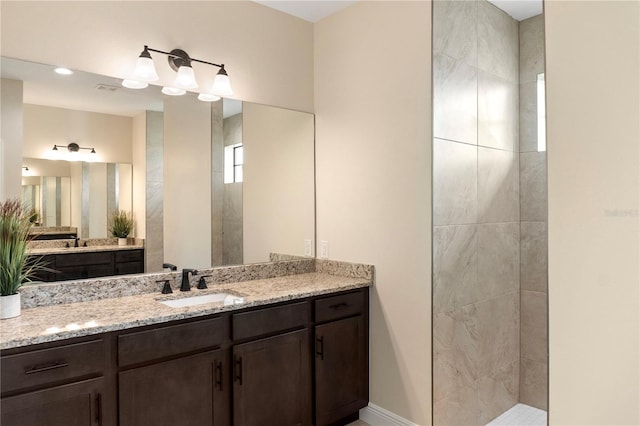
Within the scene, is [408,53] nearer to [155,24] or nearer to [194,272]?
[155,24]

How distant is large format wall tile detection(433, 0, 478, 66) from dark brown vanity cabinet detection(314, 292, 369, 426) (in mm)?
1646

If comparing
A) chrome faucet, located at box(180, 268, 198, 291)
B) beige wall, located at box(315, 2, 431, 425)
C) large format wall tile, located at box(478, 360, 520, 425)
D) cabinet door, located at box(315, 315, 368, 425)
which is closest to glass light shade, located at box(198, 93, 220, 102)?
beige wall, located at box(315, 2, 431, 425)

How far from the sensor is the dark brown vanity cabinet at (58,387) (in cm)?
156

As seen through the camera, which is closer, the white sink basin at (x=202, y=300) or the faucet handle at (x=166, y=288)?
the white sink basin at (x=202, y=300)

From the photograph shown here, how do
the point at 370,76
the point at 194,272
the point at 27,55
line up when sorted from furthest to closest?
1. the point at 370,76
2. the point at 194,272
3. the point at 27,55

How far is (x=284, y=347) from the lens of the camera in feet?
7.82

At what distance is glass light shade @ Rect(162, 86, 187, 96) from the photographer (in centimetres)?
253

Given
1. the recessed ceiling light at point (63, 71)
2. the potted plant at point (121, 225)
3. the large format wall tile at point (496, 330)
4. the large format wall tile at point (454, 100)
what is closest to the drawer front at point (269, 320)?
the potted plant at point (121, 225)

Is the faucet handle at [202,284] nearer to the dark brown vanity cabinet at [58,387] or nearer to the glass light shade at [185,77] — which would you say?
the dark brown vanity cabinet at [58,387]

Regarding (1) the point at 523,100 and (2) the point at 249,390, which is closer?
(2) the point at 249,390

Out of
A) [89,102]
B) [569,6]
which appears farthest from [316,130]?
[569,6]

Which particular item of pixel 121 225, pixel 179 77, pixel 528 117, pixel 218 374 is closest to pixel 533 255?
pixel 528 117

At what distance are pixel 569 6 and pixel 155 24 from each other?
88.5 inches

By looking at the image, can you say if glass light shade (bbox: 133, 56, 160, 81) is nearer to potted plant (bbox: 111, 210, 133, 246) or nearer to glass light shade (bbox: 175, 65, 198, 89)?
glass light shade (bbox: 175, 65, 198, 89)
